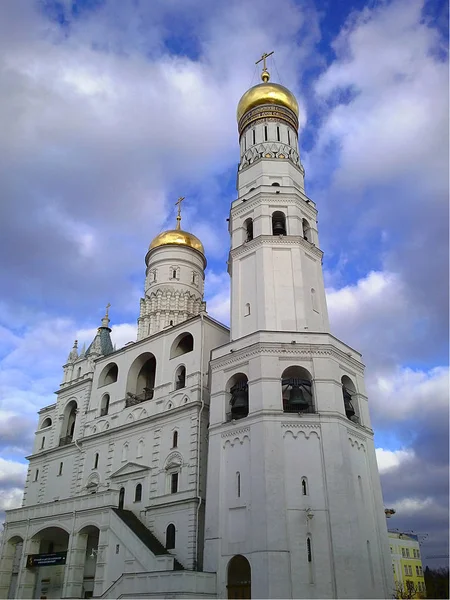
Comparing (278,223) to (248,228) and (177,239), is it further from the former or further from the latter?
(177,239)

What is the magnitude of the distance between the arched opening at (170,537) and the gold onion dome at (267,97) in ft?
76.5

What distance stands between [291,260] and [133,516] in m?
14.3

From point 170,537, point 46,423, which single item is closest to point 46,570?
point 170,537

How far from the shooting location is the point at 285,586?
1867 centimetres

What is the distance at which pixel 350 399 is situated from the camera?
81.3 feet

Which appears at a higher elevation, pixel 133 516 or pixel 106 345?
pixel 106 345

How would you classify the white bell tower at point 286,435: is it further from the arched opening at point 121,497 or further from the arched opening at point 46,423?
the arched opening at point 46,423

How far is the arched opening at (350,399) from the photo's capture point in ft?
79.1

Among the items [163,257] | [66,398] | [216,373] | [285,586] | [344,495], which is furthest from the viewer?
[163,257]

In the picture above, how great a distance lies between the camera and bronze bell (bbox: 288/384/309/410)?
22344mm

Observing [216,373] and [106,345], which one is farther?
[106,345]

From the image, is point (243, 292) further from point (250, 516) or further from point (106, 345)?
point (106, 345)

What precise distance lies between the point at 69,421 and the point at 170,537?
13730mm

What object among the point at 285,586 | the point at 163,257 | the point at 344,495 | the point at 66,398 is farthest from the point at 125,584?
the point at 163,257
